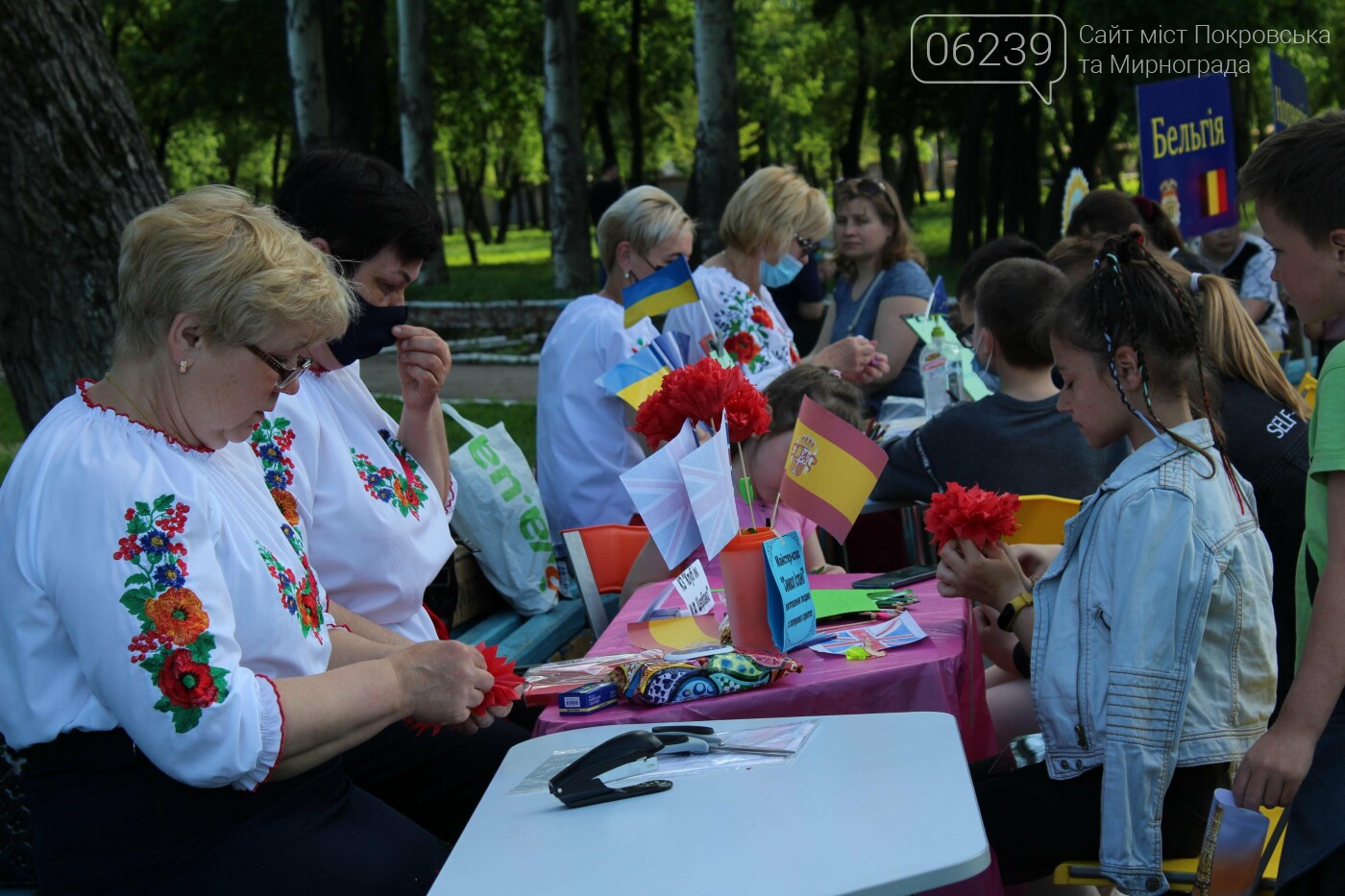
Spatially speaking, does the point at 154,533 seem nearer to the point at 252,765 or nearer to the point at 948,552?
the point at 252,765

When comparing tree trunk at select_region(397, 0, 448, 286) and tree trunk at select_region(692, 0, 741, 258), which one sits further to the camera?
tree trunk at select_region(397, 0, 448, 286)

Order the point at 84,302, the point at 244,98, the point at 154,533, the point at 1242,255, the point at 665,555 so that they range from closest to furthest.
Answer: the point at 154,533 → the point at 665,555 → the point at 84,302 → the point at 1242,255 → the point at 244,98

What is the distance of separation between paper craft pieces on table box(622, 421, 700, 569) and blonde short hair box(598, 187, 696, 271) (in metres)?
2.34

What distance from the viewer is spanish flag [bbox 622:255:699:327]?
4.37m

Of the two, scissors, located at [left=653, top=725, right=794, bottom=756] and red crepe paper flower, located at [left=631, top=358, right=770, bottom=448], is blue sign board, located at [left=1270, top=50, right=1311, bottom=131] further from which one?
scissors, located at [left=653, top=725, right=794, bottom=756]

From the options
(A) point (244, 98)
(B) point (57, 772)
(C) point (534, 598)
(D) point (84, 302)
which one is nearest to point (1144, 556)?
(B) point (57, 772)

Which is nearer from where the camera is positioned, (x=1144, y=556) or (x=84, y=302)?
(x=1144, y=556)

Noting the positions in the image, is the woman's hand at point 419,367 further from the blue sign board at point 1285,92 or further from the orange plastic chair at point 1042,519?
the blue sign board at point 1285,92

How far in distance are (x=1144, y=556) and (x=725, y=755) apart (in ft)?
2.95

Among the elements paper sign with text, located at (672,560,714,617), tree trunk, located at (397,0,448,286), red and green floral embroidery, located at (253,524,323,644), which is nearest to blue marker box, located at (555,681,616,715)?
paper sign with text, located at (672,560,714,617)

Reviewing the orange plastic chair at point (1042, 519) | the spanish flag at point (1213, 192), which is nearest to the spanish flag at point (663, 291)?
the orange plastic chair at point (1042, 519)

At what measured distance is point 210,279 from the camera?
2.06 meters

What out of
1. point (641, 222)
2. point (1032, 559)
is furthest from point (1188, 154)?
point (1032, 559)

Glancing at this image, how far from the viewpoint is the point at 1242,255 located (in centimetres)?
770
